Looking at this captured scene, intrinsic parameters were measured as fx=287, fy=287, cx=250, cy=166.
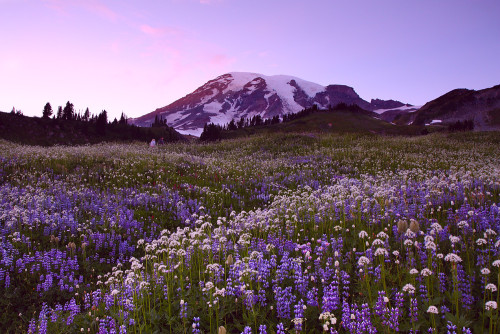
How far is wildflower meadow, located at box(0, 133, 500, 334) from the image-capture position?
3.82 meters

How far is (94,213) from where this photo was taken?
1072 cm

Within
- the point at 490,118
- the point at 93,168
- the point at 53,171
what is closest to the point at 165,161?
the point at 93,168

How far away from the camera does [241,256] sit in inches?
238

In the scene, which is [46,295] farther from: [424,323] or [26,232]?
[424,323]

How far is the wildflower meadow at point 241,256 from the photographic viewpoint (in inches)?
151

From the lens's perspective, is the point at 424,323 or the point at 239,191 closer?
the point at 424,323

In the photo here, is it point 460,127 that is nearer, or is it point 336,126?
point 460,127

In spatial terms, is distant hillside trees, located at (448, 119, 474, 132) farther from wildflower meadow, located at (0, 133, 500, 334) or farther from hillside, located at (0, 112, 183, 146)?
hillside, located at (0, 112, 183, 146)

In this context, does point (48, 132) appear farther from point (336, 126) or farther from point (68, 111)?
point (336, 126)

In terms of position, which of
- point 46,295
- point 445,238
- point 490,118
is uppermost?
point 490,118

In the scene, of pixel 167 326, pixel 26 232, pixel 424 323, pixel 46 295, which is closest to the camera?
pixel 424 323

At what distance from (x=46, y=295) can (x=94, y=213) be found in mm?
4876

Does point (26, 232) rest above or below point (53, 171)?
below

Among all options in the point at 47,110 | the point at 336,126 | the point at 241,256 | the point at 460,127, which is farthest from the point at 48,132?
the point at 460,127
